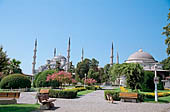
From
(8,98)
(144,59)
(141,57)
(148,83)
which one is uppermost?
(141,57)

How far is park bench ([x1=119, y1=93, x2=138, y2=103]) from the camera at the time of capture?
42.5 feet

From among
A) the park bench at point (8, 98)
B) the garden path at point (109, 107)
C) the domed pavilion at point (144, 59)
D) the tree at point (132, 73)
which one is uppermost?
the domed pavilion at point (144, 59)

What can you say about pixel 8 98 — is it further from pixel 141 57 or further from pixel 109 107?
pixel 141 57

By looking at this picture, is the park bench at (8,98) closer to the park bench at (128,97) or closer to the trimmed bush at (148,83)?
the park bench at (128,97)

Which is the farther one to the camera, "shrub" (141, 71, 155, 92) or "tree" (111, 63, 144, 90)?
"shrub" (141, 71, 155, 92)

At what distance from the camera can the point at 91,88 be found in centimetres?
3284

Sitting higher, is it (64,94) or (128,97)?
(128,97)

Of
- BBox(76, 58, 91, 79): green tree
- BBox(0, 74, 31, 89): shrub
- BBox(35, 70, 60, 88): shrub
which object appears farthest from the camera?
BBox(76, 58, 91, 79): green tree

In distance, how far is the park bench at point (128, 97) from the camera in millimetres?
12946

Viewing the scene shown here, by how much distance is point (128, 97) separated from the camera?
1311cm

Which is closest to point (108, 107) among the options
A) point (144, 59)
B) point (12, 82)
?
point (12, 82)

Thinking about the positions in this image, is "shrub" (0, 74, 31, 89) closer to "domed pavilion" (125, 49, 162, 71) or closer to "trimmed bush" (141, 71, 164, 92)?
"trimmed bush" (141, 71, 164, 92)

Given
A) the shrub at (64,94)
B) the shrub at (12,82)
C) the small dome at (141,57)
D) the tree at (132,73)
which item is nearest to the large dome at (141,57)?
the small dome at (141,57)

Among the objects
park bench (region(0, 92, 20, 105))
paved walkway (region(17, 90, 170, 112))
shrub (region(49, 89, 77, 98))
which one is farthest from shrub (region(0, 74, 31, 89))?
paved walkway (region(17, 90, 170, 112))
